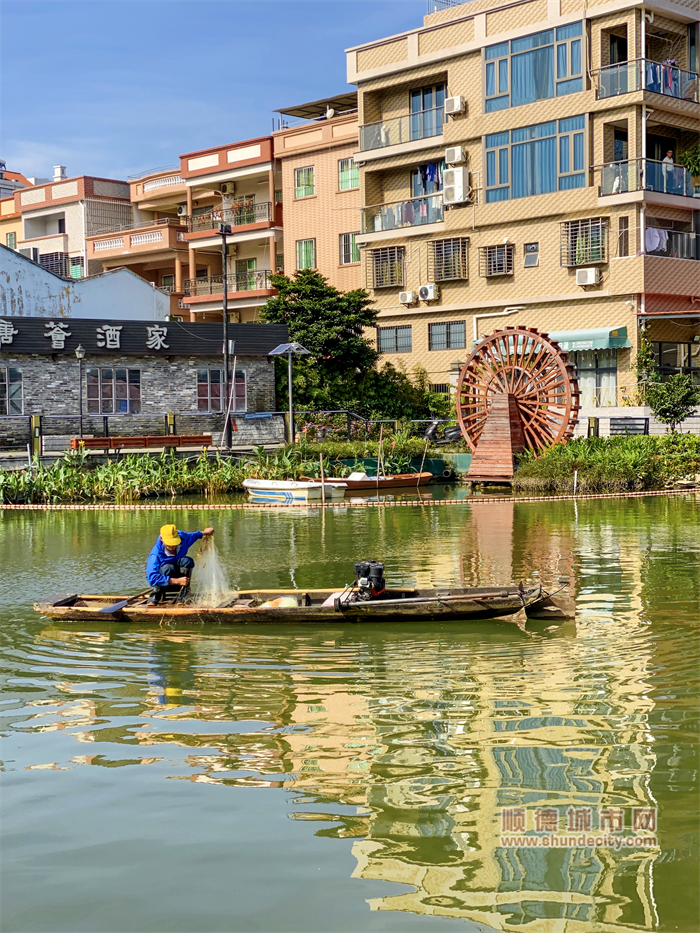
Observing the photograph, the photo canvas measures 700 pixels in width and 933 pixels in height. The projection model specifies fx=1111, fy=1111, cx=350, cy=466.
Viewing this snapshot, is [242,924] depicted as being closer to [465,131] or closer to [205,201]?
[465,131]

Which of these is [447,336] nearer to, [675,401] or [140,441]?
[675,401]

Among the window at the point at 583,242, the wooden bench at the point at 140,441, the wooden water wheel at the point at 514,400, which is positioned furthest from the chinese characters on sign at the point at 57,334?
the window at the point at 583,242

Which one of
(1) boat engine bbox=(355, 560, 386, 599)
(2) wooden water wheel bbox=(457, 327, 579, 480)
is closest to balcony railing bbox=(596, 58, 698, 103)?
(2) wooden water wheel bbox=(457, 327, 579, 480)

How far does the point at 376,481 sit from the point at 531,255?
13926 mm

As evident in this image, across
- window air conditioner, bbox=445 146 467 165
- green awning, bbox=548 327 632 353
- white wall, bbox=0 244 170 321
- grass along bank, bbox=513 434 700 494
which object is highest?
window air conditioner, bbox=445 146 467 165

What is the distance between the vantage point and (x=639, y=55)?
1485 inches

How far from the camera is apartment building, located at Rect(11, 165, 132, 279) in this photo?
62.3 m

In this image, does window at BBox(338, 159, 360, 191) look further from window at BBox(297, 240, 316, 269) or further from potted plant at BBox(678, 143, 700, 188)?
potted plant at BBox(678, 143, 700, 188)

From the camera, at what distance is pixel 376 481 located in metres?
32.0

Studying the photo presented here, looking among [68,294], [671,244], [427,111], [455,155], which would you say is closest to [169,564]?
[671,244]

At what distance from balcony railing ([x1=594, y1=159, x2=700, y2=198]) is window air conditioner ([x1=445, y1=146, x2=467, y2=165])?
20.0ft

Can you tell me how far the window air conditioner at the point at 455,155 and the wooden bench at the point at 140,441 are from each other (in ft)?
49.2

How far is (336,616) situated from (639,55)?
101ft

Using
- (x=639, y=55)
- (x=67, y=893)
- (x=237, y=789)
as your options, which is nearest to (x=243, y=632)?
(x=237, y=789)
